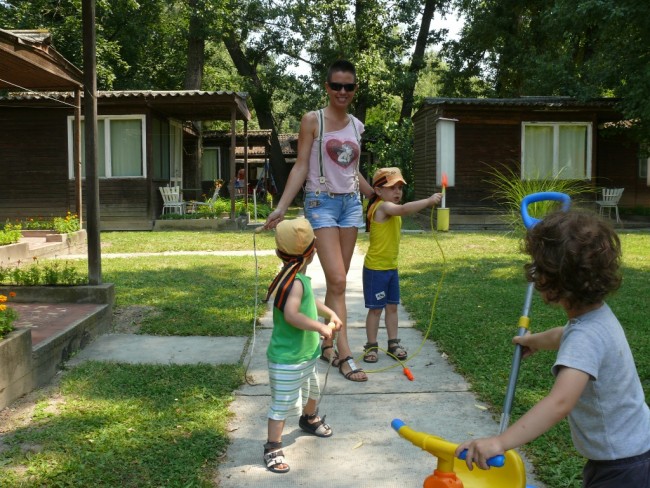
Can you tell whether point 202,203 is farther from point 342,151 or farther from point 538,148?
point 342,151

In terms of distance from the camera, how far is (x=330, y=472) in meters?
3.14

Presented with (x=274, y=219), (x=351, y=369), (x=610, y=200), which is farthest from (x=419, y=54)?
(x=274, y=219)

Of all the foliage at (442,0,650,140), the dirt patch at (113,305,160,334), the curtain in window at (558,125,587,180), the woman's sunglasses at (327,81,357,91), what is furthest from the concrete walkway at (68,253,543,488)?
the curtain in window at (558,125,587,180)

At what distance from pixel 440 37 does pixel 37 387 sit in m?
29.0

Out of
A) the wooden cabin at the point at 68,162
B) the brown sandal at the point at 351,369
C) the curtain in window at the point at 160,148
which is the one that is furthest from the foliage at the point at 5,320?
the curtain in window at the point at 160,148

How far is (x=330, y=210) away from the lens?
4465 mm

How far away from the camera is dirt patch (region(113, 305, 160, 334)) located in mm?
5921

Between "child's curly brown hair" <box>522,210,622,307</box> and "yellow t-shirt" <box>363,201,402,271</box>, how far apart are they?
9.47ft

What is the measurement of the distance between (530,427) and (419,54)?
1142 inches

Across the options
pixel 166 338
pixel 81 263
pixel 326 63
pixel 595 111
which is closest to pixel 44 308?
pixel 166 338

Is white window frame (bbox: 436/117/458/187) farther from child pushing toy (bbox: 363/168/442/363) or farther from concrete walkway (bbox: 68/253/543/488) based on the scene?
child pushing toy (bbox: 363/168/442/363)

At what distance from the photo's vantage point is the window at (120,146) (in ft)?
57.1

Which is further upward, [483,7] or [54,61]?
[483,7]

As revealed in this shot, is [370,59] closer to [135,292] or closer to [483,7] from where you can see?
[483,7]
